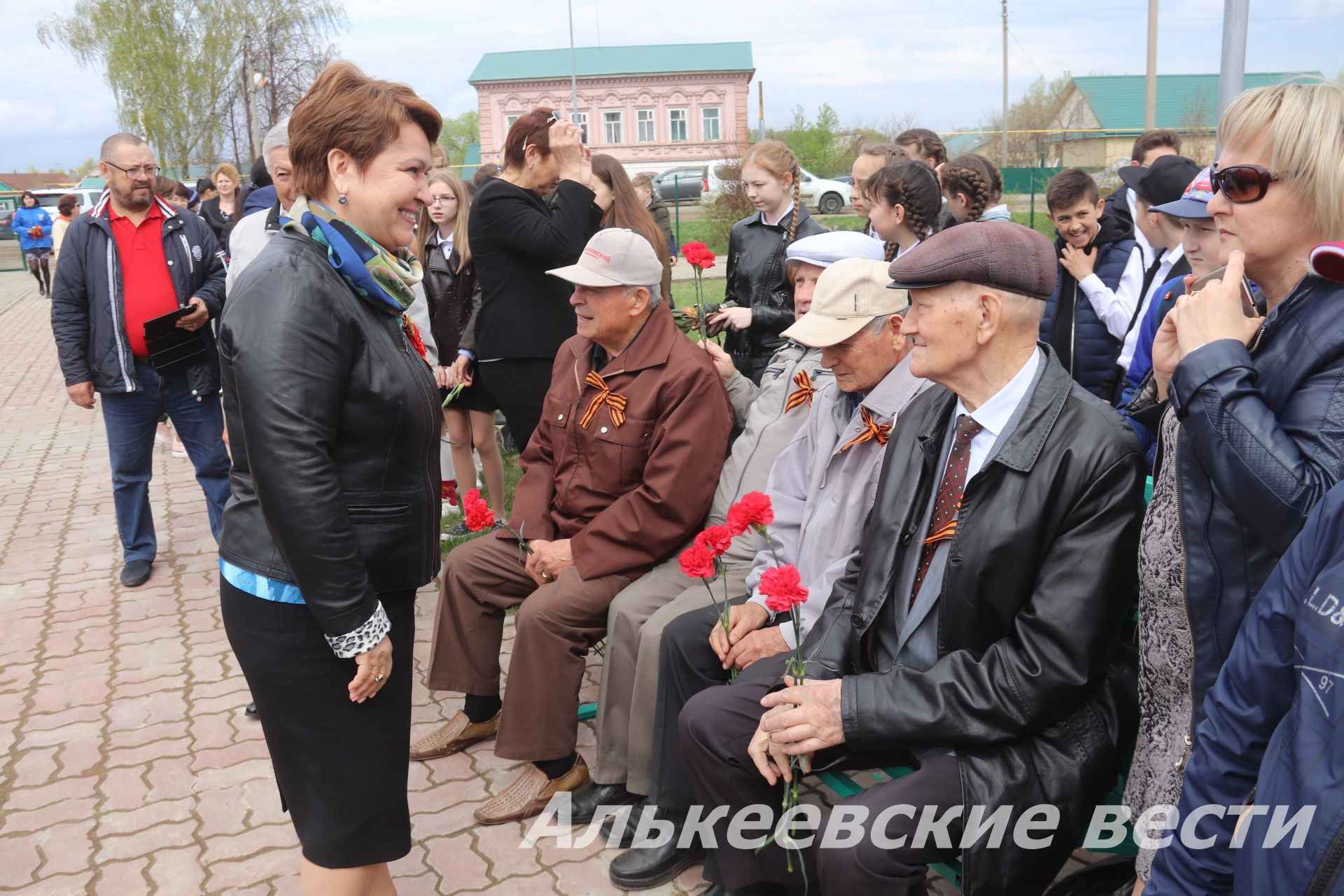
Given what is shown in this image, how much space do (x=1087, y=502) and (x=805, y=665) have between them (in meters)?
0.86

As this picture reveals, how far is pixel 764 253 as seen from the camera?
5273 mm

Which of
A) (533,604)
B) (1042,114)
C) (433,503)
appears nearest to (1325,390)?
(433,503)

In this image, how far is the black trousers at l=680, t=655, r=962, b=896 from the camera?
2.24 m

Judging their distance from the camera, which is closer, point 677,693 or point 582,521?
point 677,693

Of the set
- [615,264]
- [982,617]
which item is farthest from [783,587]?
[615,264]

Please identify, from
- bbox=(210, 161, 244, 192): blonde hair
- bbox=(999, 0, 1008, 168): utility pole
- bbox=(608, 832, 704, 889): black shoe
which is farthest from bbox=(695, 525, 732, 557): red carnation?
bbox=(999, 0, 1008, 168): utility pole

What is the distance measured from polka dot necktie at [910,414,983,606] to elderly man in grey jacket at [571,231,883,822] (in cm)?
81

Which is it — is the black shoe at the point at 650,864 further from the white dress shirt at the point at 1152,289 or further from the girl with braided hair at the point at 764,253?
the white dress shirt at the point at 1152,289

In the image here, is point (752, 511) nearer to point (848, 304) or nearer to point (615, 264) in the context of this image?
point (848, 304)

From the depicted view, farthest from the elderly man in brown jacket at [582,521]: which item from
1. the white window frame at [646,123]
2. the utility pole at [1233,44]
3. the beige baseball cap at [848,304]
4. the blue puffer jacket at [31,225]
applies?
the white window frame at [646,123]

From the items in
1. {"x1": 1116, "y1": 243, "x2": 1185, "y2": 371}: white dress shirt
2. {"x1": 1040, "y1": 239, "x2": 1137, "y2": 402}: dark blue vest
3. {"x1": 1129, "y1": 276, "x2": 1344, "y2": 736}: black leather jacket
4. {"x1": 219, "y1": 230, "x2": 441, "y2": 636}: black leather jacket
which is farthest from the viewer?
{"x1": 1040, "y1": 239, "x2": 1137, "y2": 402}: dark blue vest

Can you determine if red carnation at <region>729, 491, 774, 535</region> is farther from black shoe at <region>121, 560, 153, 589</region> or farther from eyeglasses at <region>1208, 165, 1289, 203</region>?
black shoe at <region>121, 560, 153, 589</region>

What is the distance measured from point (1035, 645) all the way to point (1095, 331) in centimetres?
331

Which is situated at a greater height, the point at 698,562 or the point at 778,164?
the point at 778,164
